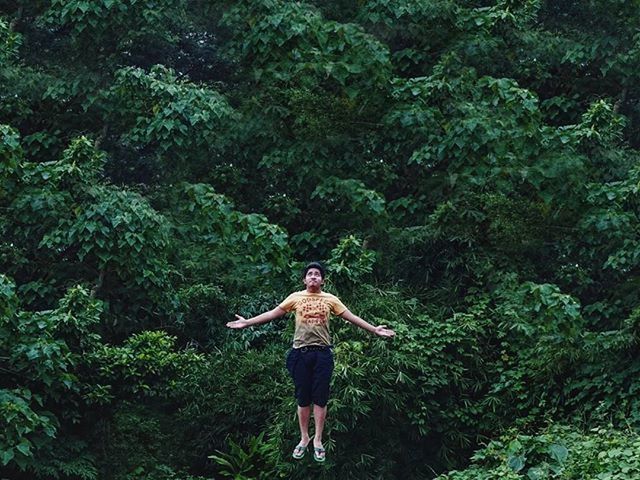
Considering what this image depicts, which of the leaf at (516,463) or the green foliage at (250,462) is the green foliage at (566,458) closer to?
the leaf at (516,463)

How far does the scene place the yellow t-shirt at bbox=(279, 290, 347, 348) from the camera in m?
9.37

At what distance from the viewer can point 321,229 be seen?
52.7 feet

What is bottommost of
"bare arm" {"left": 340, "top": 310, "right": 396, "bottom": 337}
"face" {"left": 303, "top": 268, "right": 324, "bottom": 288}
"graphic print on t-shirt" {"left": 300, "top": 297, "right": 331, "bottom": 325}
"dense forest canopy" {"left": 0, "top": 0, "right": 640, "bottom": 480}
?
"bare arm" {"left": 340, "top": 310, "right": 396, "bottom": 337}

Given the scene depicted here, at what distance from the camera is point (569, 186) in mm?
14734

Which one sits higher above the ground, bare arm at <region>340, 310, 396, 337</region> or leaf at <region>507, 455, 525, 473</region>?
bare arm at <region>340, 310, 396, 337</region>

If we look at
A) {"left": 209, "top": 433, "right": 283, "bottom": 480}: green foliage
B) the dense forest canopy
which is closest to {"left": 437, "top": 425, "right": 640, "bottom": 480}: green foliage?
the dense forest canopy

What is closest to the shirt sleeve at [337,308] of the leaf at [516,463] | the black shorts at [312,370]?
the black shorts at [312,370]

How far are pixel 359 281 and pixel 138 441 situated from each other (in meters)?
3.15

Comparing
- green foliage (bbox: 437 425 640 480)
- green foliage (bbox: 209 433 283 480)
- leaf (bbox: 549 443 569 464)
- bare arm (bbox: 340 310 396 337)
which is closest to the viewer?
bare arm (bbox: 340 310 396 337)

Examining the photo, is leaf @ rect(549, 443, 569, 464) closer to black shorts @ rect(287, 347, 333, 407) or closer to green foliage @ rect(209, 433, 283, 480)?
black shorts @ rect(287, 347, 333, 407)

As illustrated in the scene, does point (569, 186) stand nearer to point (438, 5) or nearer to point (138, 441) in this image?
point (438, 5)

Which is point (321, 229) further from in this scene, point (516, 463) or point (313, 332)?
point (313, 332)

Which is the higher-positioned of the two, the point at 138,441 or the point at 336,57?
the point at 336,57

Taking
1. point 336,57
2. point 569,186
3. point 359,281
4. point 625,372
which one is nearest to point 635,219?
point 569,186
